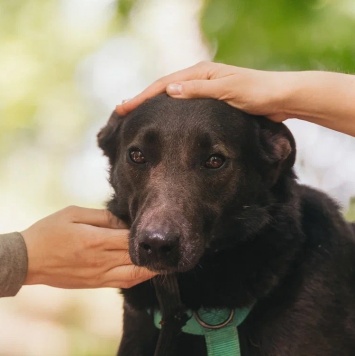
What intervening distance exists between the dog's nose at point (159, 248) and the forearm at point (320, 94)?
47cm

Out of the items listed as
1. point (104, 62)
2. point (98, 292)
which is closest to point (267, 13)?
point (104, 62)

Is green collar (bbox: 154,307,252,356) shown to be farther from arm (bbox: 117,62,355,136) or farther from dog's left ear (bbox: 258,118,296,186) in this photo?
arm (bbox: 117,62,355,136)

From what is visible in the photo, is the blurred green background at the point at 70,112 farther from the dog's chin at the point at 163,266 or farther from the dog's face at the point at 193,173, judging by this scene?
the dog's chin at the point at 163,266

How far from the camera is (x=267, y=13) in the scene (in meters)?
2.22

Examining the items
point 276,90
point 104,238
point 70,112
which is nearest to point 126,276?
point 104,238

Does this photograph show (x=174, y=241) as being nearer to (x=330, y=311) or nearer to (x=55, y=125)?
(x=330, y=311)

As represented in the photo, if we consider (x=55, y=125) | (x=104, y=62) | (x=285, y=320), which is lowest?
(x=285, y=320)

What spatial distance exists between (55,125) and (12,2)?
22.5 inches

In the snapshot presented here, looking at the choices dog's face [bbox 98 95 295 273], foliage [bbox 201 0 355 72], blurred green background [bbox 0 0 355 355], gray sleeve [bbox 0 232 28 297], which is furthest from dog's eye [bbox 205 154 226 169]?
blurred green background [bbox 0 0 355 355]

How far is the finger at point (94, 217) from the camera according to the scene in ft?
5.38

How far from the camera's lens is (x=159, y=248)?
137 centimetres

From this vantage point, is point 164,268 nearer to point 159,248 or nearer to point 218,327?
point 159,248

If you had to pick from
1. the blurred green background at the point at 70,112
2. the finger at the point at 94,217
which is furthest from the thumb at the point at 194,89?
the blurred green background at the point at 70,112

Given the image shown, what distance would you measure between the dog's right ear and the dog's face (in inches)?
1.1
